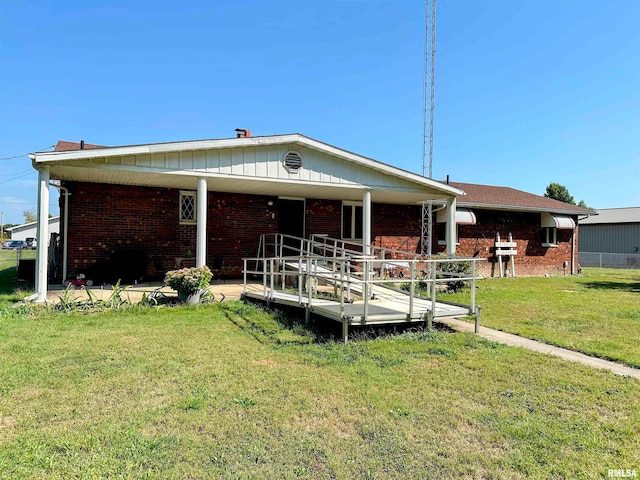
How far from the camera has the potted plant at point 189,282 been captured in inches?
322

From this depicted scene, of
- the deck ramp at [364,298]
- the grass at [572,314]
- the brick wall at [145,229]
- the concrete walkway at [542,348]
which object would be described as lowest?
the concrete walkway at [542,348]

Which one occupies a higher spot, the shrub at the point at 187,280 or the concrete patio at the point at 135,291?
the shrub at the point at 187,280

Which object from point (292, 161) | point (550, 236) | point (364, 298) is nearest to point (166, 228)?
point (292, 161)

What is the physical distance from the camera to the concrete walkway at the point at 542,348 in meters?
4.83

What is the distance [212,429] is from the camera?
314cm

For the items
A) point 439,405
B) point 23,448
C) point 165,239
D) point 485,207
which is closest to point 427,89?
point 485,207

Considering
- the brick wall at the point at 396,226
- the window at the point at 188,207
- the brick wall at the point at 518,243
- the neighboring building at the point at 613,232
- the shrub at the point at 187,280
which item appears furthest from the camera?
the neighboring building at the point at 613,232

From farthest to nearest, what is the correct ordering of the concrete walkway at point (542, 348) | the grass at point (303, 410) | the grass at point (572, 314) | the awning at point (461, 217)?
the awning at point (461, 217), the grass at point (572, 314), the concrete walkway at point (542, 348), the grass at point (303, 410)

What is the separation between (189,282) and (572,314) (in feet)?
26.0

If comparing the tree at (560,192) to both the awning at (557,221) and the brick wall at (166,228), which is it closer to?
the awning at (557,221)

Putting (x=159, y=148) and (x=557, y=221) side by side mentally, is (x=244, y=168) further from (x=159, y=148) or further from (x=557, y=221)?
(x=557, y=221)

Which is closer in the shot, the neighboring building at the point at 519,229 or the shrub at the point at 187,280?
the shrub at the point at 187,280

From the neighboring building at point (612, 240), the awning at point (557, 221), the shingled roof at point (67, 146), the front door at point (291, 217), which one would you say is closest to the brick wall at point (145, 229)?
the front door at point (291, 217)

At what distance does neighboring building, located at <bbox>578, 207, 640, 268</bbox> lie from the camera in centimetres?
2678
